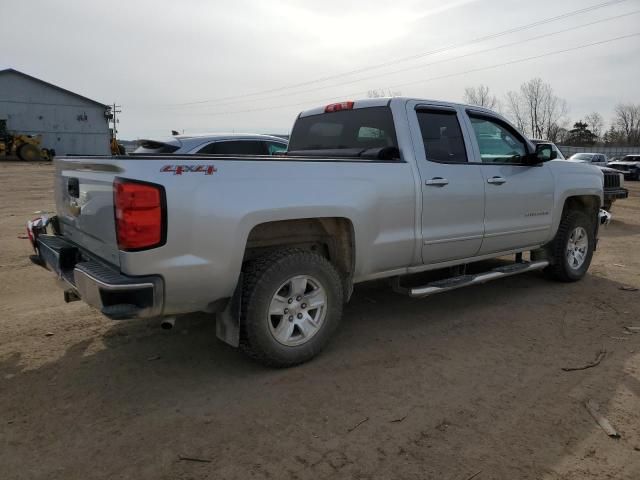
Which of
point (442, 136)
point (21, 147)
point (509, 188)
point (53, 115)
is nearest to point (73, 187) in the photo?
point (442, 136)

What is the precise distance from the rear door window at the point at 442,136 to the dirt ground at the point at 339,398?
1520 mm

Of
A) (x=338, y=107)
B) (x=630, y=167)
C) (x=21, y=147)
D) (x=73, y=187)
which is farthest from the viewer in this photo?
(x=21, y=147)

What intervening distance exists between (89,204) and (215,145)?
15.0 feet

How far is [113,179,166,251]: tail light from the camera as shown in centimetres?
281

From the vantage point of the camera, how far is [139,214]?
2.83 meters

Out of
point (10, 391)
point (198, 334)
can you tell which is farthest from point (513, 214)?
point (10, 391)

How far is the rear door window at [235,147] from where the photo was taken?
766 centimetres

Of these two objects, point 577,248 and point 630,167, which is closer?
point 577,248

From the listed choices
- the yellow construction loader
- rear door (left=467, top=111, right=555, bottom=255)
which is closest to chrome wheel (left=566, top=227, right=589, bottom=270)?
rear door (left=467, top=111, right=555, bottom=255)

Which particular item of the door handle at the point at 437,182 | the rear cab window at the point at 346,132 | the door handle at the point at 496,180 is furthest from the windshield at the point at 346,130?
the door handle at the point at 496,180

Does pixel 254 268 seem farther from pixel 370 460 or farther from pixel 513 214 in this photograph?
pixel 513 214

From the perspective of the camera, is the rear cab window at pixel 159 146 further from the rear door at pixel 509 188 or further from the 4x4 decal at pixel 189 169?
the 4x4 decal at pixel 189 169

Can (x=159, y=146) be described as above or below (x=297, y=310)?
above

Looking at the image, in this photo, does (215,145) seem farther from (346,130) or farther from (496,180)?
(496,180)
